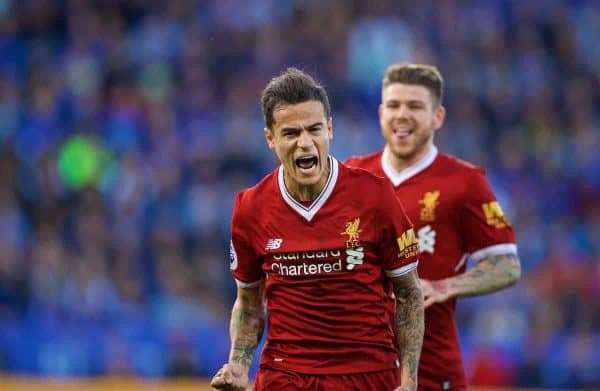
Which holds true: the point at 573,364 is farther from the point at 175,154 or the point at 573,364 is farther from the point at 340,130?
the point at 175,154

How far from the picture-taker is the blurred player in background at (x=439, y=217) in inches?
224

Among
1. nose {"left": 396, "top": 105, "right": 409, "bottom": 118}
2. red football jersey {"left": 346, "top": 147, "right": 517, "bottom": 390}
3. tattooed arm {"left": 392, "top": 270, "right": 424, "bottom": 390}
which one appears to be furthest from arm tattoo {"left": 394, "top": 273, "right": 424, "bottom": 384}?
nose {"left": 396, "top": 105, "right": 409, "bottom": 118}

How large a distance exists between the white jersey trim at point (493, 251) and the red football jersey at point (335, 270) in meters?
1.10

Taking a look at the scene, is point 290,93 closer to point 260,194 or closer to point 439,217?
point 260,194

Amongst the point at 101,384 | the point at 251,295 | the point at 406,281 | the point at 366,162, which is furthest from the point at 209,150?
the point at 406,281

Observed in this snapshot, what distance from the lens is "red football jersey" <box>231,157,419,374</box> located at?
4.69 m

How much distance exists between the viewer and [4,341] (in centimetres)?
1205

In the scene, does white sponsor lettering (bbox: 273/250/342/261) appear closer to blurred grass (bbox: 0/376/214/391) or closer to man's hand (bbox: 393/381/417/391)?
man's hand (bbox: 393/381/417/391)

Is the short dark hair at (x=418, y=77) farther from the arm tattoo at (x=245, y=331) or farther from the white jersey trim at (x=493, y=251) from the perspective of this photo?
the arm tattoo at (x=245, y=331)

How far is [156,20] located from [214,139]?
9.36ft

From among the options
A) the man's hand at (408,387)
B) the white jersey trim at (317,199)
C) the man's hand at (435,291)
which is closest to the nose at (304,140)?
the white jersey trim at (317,199)

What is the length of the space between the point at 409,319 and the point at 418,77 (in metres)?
1.65

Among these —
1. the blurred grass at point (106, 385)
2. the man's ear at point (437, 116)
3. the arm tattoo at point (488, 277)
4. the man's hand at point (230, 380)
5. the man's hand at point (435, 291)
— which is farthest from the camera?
the blurred grass at point (106, 385)

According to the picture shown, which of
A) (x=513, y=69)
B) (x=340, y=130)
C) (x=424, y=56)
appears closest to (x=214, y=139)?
(x=340, y=130)
